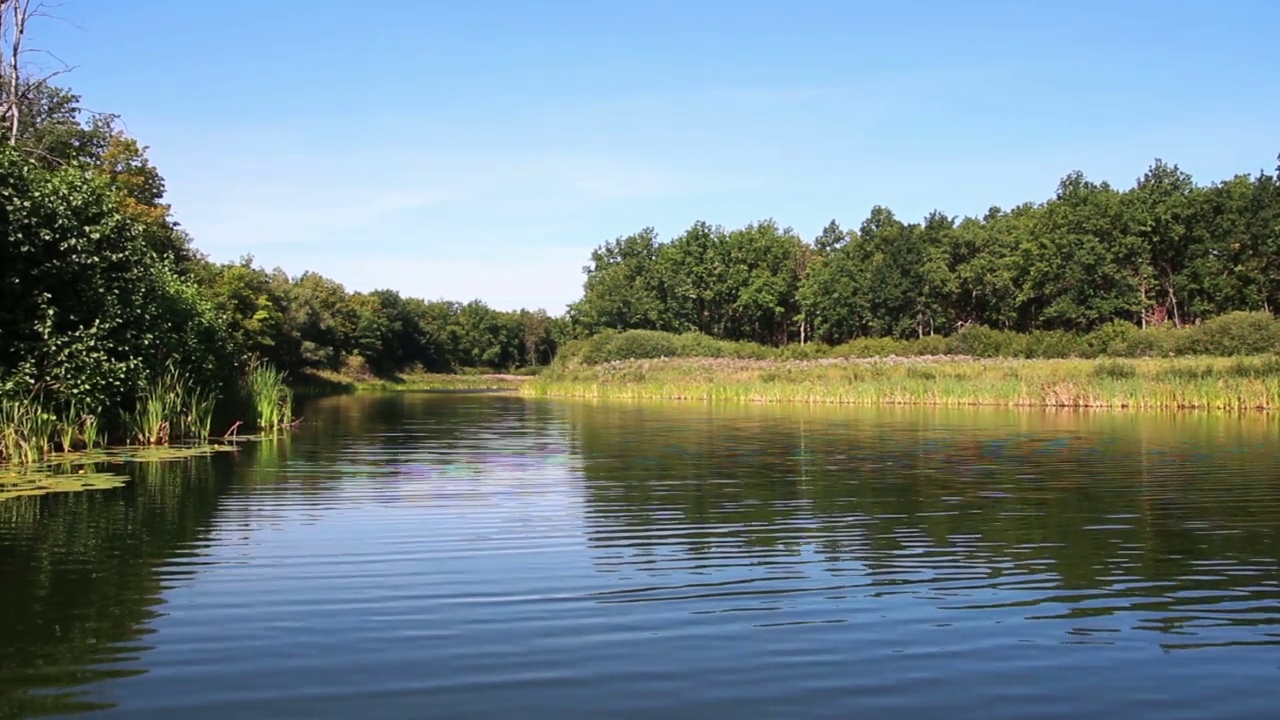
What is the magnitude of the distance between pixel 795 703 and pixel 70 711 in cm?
386

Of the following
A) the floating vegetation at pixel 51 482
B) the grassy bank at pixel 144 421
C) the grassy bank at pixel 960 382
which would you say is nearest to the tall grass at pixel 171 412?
the grassy bank at pixel 144 421

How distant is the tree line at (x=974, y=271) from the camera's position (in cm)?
7606

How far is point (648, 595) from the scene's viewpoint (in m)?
8.27

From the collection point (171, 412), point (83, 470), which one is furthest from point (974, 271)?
point (83, 470)

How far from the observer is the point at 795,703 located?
5621mm

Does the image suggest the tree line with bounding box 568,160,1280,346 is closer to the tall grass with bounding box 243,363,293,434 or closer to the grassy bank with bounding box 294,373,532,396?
the grassy bank with bounding box 294,373,532,396

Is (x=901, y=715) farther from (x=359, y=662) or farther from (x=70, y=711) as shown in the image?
(x=70, y=711)

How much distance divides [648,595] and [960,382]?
126ft

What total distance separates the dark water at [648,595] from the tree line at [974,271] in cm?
6656

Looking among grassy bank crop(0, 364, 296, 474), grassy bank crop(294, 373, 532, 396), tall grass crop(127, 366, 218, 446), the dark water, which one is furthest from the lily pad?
grassy bank crop(294, 373, 532, 396)

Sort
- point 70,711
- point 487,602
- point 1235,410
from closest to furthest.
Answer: point 70,711 < point 487,602 < point 1235,410

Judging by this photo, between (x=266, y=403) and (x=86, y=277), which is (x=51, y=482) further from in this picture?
(x=266, y=403)

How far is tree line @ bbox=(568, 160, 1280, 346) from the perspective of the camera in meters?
76.1

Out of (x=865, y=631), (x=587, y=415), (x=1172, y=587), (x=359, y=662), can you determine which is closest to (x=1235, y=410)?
(x=587, y=415)
